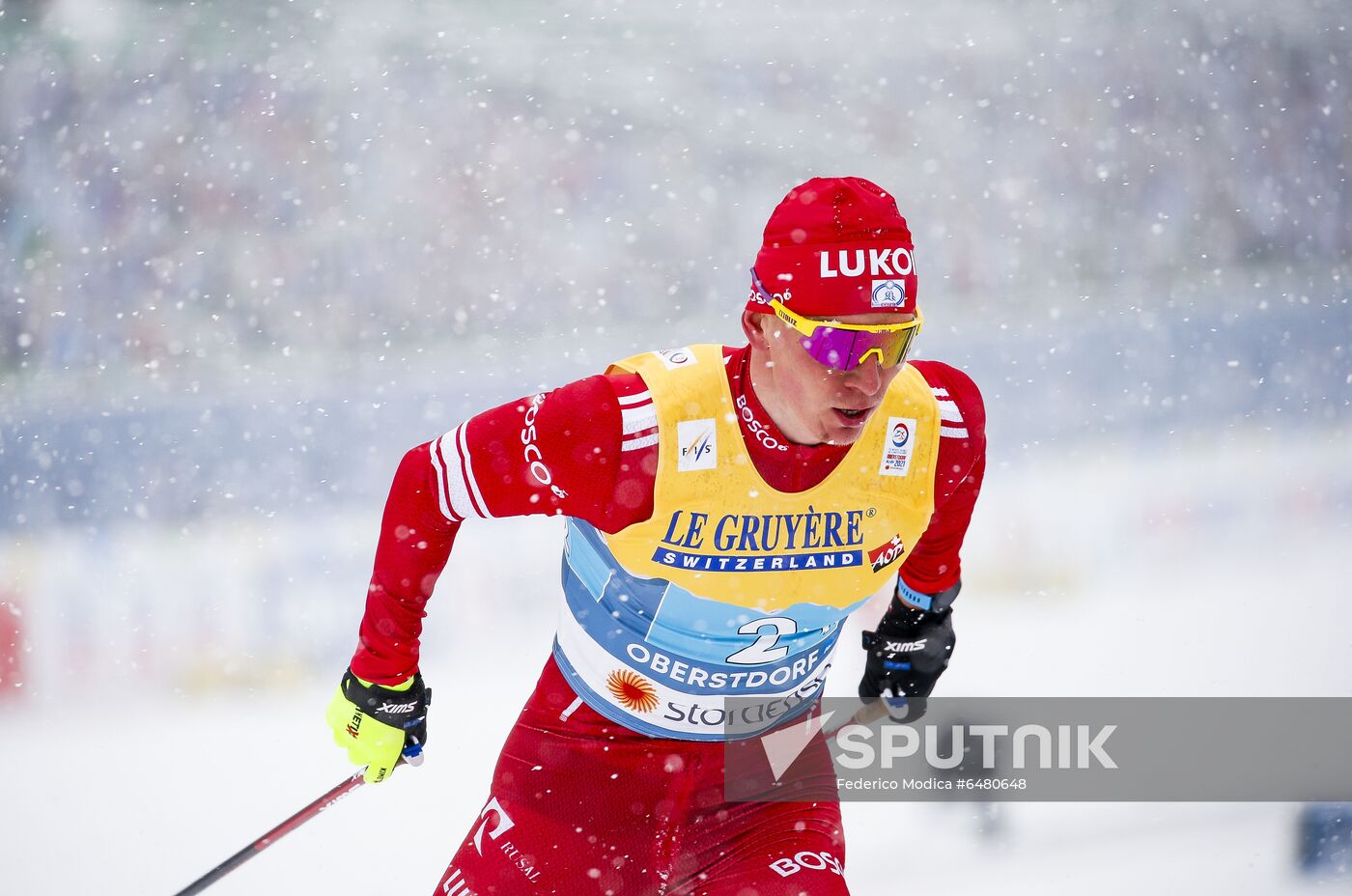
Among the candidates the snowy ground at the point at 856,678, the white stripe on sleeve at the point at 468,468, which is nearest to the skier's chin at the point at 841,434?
the white stripe on sleeve at the point at 468,468

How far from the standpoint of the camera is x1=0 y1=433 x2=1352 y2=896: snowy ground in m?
3.75

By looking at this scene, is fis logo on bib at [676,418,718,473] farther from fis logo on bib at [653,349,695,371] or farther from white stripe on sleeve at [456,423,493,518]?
white stripe on sleeve at [456,423,493,518]

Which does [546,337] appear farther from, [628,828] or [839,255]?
[839,255]

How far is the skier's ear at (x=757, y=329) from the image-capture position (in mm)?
2101

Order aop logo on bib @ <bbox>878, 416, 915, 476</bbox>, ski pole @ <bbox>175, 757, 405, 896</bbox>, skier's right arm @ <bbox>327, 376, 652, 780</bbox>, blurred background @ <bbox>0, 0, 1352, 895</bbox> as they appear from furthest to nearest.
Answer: blurred background @ <bbox>0, 0, 1352, 895</bbox> → ski pole @ <bbox>175, 757, 405, 896</bbox> → aop logo on bib @ <bbox>878, 416, 915, 476</bbox> → skier's right arm @ <bbox>327, 376, 652, 780</bbox>

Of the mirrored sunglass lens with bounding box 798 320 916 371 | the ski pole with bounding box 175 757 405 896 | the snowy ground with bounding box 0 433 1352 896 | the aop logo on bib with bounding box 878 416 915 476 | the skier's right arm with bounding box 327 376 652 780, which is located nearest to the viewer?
the mirrored sunglass lens with bounding box 798 320 916 371

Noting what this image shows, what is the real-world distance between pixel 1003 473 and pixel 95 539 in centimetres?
393

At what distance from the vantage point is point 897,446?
2.21m

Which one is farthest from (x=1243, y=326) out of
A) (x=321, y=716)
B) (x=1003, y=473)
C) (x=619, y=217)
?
(x=321, y=716)

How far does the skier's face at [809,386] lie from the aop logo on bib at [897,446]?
0.11 meters

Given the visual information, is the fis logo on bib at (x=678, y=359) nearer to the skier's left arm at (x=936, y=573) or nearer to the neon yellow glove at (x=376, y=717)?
the skier's left arm at (x=936, y=573)

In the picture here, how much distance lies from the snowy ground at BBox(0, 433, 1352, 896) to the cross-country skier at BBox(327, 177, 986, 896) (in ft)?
5.19

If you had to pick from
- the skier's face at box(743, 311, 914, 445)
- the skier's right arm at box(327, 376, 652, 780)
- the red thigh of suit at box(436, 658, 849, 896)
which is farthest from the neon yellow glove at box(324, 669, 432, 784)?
the skier's face at box(743, 311, 914, 445)

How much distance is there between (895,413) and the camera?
2.21 meters
